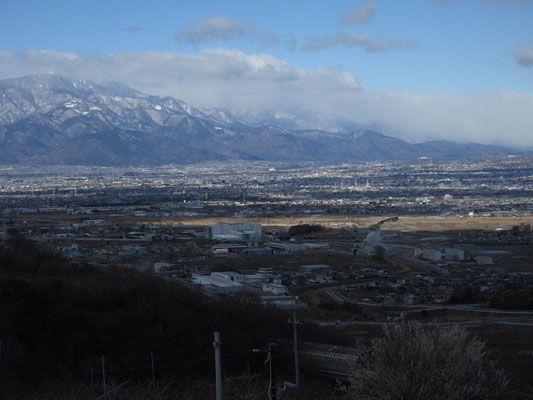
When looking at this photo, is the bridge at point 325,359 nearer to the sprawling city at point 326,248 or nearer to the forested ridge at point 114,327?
the sprawling city at point 326,248

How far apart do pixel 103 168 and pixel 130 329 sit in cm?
14011

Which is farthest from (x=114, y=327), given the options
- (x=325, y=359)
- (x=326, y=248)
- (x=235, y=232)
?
(x=235, y=232)

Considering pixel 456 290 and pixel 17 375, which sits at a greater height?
pixel 17 375

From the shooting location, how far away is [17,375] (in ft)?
31.1

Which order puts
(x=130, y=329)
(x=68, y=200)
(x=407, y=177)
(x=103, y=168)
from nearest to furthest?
1. (x=130, y=329)
2. (x=68, y=200)
3. (x=407, y=177)
4. (x=103, y=168)

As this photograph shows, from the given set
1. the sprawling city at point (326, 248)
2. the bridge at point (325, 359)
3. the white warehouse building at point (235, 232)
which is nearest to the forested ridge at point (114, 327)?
the bridge at point (325, 359)

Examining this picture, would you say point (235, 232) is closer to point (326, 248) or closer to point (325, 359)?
point (326, 248)

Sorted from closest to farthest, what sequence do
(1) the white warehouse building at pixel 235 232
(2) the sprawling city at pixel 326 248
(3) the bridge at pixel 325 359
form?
(3) the bridge at pixel 325 359
(2) the sprawling city at pixel 326 248
(1) the white warehouse building at pixel 235 232

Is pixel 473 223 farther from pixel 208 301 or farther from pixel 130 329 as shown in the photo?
pixel 130 329

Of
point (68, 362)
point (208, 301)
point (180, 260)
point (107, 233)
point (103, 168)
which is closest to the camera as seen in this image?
point (68, 362)

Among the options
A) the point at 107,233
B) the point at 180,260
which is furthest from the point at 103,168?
the point at 180,260

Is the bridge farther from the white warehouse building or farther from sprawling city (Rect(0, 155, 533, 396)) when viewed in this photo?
the white warehouse building

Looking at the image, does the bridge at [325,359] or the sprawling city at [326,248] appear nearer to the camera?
the bridge at [325,359]

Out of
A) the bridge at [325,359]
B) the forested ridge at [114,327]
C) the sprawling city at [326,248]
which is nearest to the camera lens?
the bridge at [325,359]
